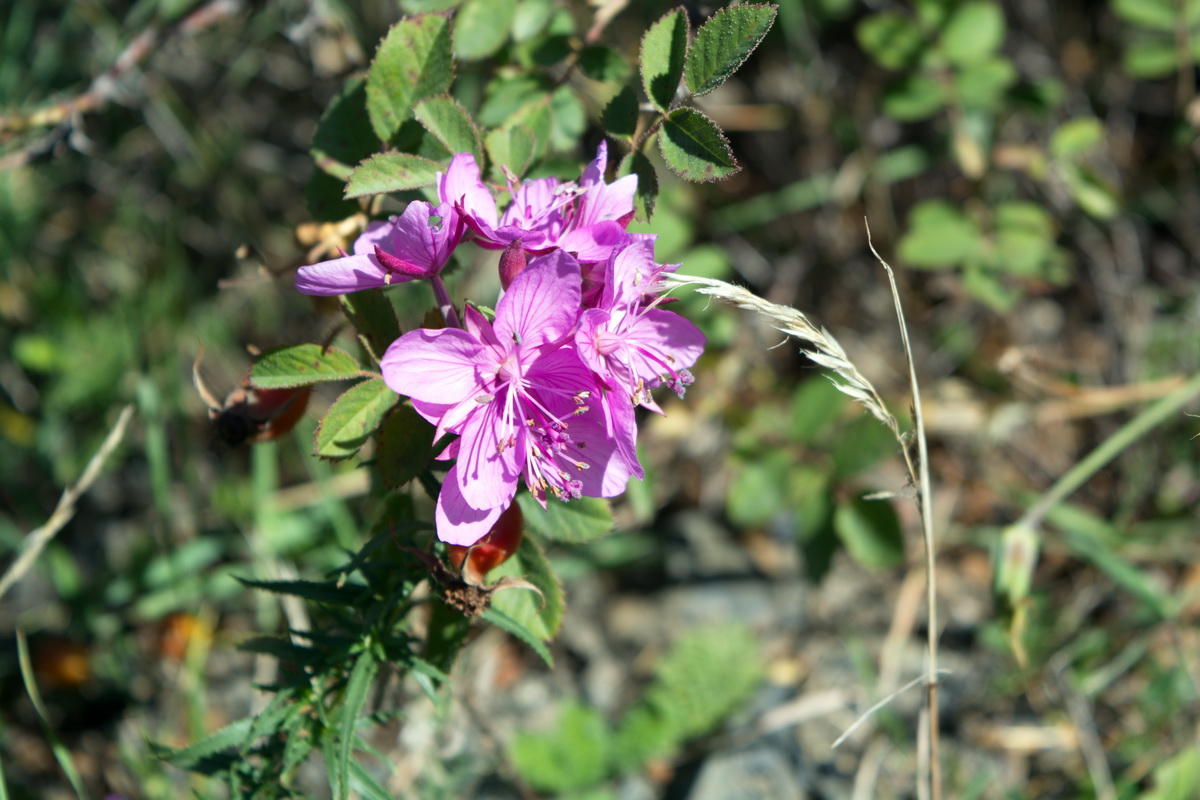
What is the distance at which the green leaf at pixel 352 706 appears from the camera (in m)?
1.34

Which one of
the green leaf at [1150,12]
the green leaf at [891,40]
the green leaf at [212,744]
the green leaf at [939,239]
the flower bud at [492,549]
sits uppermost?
the flower bud at [492,549]

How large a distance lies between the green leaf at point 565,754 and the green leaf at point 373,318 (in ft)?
4.69

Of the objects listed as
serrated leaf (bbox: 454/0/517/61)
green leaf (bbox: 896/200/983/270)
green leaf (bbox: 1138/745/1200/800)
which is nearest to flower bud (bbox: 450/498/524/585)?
serrated leaf (bbox: 454/0/517/61)

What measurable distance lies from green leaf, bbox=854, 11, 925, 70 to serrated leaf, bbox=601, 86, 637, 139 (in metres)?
1.55

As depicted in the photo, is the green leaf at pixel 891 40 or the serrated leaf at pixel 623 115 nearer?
the serrated leaf at pixel 623 115

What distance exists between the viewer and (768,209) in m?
3.24

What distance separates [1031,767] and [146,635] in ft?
9.25

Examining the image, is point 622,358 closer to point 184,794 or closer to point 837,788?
point 837,788

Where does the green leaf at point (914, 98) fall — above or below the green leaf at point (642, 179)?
below

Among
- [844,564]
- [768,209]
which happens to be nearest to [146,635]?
[844,564]

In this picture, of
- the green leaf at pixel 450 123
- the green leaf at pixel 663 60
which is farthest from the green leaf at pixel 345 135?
the green leaf at pixel 663 60

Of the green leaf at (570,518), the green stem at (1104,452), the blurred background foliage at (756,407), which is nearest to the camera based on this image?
the green leaf at (570,518)

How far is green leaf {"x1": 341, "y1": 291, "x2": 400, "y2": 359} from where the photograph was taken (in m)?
1.45

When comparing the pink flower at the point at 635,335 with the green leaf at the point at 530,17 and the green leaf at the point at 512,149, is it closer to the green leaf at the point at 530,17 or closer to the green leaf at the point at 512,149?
the green leaf at the point at 512,149
